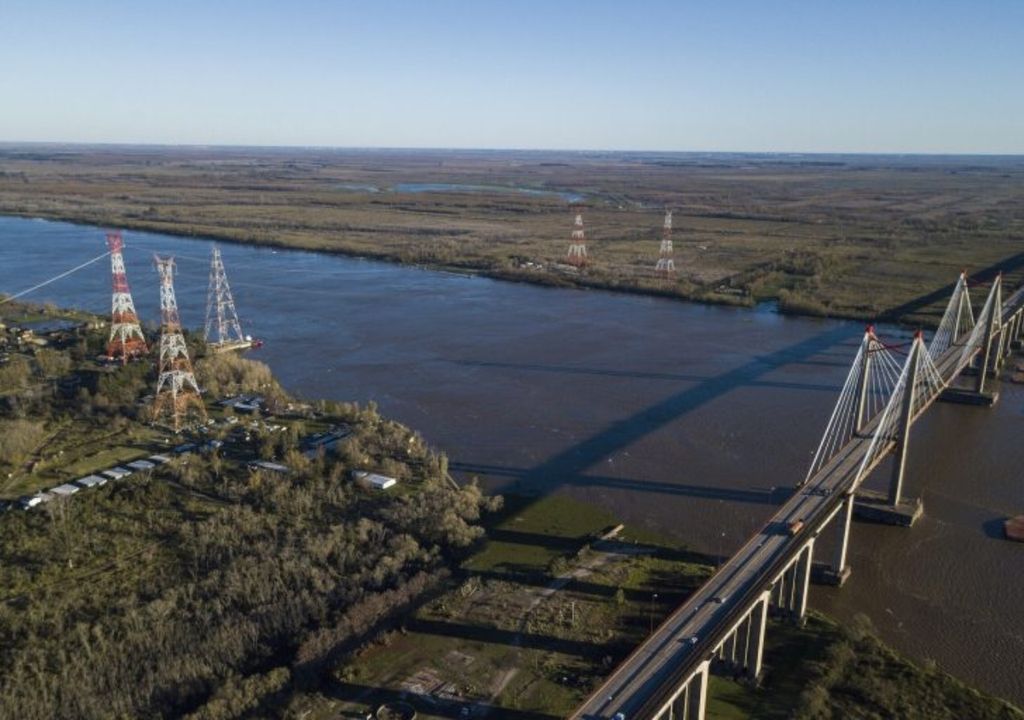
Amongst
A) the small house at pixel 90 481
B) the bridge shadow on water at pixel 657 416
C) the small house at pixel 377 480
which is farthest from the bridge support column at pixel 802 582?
the small house at pixel 90 481

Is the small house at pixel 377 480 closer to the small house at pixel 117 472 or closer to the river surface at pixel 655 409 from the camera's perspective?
the river surface at pixel 655 409

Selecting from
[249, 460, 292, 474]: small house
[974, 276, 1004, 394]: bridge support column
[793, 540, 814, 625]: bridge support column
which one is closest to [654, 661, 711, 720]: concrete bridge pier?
[793, 540, 814, 625]: bridge support column

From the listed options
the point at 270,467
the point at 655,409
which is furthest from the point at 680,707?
the point at 655,409

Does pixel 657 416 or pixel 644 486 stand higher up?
pixel 657 416

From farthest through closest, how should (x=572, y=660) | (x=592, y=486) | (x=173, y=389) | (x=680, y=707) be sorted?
(x=173, y=389) < (x=592, y=486) < (x=572, y=660) < (x=680, y=707)

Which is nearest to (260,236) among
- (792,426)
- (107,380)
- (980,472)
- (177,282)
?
(177,282)

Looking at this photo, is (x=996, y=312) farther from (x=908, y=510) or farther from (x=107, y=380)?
(x=107, y=380)

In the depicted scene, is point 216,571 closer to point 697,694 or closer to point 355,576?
point 355,576
